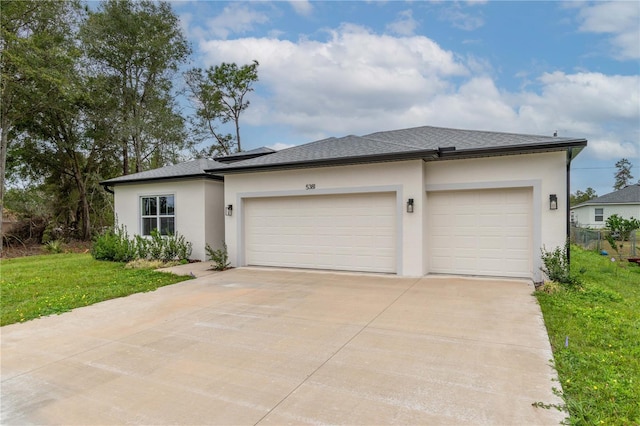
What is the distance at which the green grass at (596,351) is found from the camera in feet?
9.19

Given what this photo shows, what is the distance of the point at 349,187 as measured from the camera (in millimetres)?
9234

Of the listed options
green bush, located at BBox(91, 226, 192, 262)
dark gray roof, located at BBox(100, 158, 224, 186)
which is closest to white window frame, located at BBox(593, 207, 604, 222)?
dark gray roof, located at BBox(100, 158, 224, 186)

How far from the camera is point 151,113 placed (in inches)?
856

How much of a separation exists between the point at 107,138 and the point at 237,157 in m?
11.5

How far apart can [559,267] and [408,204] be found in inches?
129

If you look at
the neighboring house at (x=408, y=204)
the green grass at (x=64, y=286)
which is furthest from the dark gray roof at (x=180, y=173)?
the green grass at (x=64, y=286)

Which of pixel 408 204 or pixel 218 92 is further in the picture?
pixel 218 92

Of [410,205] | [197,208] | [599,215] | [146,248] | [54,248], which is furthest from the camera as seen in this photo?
[599,215]

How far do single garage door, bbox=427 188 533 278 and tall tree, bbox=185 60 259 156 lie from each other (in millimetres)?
21055

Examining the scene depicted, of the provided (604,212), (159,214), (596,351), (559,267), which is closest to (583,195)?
(604,212)

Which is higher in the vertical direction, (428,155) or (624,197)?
(428,155)

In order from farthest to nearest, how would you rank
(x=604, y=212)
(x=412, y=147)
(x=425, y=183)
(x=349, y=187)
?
(x=604, y=212) < (x=349, y=187) < (x=425, y=183) < (x=412, y=147)

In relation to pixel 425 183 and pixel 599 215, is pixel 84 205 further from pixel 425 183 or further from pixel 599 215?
pixel 599 215

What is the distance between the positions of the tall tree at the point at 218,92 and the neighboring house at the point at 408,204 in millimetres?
17230
